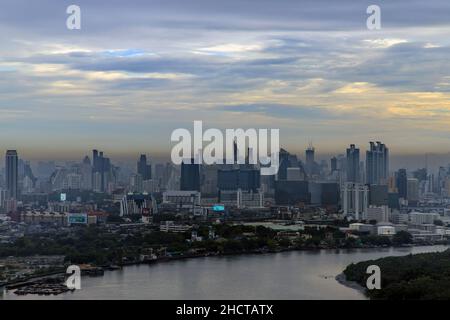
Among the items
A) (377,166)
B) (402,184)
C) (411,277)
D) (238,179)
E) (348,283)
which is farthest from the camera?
(402,184)

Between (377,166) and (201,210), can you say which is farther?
(377,166)

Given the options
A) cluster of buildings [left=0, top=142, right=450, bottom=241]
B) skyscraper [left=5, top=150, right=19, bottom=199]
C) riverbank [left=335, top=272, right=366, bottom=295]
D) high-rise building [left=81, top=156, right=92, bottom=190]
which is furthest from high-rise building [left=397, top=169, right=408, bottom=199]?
riverbank [left=335, top=272, right=366, bottom=295]

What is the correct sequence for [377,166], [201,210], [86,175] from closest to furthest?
[201,210], [377,166], [86,175]

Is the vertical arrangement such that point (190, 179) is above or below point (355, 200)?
above

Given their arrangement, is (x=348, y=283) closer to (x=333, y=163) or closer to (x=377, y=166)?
(x=377, y=166)

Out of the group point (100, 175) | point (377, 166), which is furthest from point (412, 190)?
point (100, 175)

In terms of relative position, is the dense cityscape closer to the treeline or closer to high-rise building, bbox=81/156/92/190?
high-rise building, bbox=81/156/92/190
